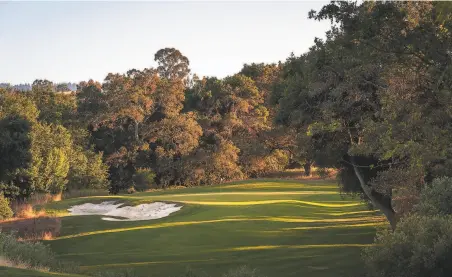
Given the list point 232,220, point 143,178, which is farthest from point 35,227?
point 143,178

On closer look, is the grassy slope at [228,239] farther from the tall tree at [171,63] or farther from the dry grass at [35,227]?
the tall tree at [171,63]

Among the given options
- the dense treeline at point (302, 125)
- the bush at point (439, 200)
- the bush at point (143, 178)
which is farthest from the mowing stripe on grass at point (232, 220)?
the bush at point (143, 178)

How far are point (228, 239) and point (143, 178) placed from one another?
31952 millimetres

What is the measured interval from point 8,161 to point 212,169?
Result: 93.7ft

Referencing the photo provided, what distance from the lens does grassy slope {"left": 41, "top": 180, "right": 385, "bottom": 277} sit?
16.0m

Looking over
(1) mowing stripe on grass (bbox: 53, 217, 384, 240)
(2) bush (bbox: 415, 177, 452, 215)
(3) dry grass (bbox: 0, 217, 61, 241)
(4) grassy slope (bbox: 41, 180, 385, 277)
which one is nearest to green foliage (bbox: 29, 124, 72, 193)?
(4) grassy slope (bbox: 41, 180, 385, 277)

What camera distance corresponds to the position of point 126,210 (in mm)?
28469

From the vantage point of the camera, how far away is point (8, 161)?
2784cm

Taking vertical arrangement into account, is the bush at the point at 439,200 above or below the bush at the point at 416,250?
above

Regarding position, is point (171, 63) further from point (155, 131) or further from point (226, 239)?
point (226, 239)

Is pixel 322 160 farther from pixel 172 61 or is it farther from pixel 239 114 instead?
pixel 172 61

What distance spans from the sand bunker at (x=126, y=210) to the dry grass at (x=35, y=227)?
315 cm

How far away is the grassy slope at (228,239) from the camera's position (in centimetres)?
1599

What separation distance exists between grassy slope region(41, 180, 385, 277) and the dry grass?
1.58 ft
